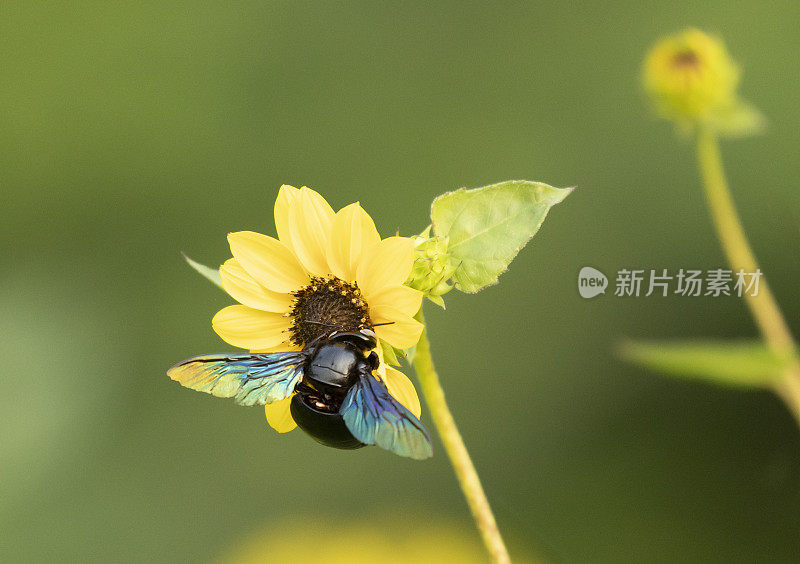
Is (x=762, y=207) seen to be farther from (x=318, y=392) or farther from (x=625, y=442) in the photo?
(x=318, y=392)

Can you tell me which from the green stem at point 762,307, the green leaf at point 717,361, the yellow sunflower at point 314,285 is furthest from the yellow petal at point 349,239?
the green stem at point 762,307

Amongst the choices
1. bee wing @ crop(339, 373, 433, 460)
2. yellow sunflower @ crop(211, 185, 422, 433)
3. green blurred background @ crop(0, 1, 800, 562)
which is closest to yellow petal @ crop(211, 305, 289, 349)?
yellow sunflower @ crop(211, 185, 422, 433)

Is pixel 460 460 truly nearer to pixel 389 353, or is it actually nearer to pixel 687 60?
pixel 389 353

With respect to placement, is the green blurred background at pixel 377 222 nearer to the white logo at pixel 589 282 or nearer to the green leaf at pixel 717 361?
the white logo at pixel 589 282

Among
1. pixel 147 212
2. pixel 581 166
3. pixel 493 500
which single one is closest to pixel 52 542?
pixel 147 212

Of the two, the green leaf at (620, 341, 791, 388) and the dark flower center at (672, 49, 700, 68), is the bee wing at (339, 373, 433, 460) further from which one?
the dark flower center at (672, 49, 700, 68)

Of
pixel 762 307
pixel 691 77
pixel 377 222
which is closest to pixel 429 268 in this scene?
pixel 762 307
